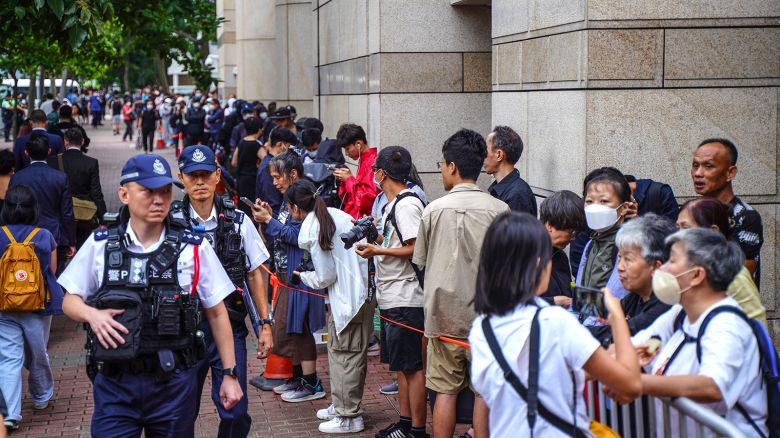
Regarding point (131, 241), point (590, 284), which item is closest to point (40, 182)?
point (131, 241)

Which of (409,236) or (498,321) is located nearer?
(498,321)

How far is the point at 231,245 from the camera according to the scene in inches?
221

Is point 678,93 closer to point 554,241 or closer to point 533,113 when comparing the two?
point 533,113

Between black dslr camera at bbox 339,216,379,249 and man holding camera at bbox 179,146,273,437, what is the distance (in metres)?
0.83

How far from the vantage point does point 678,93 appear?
686 cm

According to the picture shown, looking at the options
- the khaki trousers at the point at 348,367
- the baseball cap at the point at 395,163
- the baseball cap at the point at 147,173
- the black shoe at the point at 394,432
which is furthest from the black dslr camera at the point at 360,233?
the baseball cap at the point at 147,173

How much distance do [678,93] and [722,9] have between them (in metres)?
0.66

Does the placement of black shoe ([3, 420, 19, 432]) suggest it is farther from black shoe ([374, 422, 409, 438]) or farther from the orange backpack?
black shoe ([374, 422, 409, 438])

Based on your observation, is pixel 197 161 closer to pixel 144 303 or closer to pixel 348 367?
pixel 144 303

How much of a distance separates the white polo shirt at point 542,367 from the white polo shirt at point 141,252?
4.86 ft

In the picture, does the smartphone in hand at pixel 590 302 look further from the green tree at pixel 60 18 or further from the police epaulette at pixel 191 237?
the green tree at pixel 60 18

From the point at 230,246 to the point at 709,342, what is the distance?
9.64ft

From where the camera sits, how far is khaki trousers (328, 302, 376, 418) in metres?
6.86

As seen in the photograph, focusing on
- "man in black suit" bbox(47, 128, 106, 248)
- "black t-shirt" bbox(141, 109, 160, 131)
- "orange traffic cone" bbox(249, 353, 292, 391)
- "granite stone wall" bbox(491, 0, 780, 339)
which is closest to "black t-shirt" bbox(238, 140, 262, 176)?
"man in black suit" bbox(47, 128, 106, 248)
